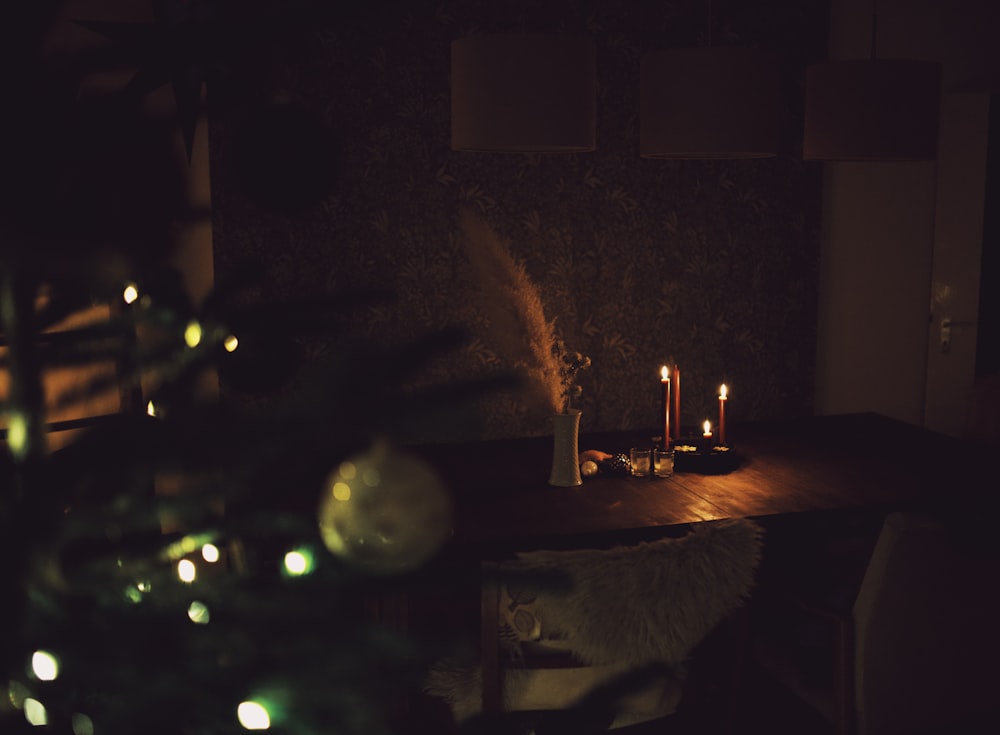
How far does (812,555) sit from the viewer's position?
2619 millimetres

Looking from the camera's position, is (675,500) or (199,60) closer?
(199,60)

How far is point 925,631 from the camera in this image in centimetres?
195

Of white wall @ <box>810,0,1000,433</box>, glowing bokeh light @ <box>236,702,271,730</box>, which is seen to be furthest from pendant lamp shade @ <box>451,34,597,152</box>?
white wall @ <box>810,0,1000,433</box>

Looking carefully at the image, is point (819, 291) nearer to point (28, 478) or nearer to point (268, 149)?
point (268, 149)

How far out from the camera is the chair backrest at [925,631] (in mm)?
1862

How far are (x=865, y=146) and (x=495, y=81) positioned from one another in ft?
3.31

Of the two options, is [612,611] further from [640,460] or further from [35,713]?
[35,713]

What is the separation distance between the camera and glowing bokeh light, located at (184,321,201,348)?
58 centimetres

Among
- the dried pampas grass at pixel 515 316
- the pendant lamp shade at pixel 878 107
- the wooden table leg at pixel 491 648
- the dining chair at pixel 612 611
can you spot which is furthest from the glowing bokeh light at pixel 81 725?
the dried pampas grass at pixel 515 316

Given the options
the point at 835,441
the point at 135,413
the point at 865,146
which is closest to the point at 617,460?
the point at 835,441

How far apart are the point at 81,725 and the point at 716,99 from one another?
194cm

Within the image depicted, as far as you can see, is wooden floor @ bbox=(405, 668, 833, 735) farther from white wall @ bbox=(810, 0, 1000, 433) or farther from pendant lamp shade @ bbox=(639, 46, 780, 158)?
white wall @ bbox=(810, 0, 1000, 433)

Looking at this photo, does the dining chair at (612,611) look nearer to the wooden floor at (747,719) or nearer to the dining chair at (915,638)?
the wooden floor at (747,719)

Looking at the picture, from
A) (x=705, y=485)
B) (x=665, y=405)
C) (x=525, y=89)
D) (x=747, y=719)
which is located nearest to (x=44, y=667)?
(x=525, y=89)
